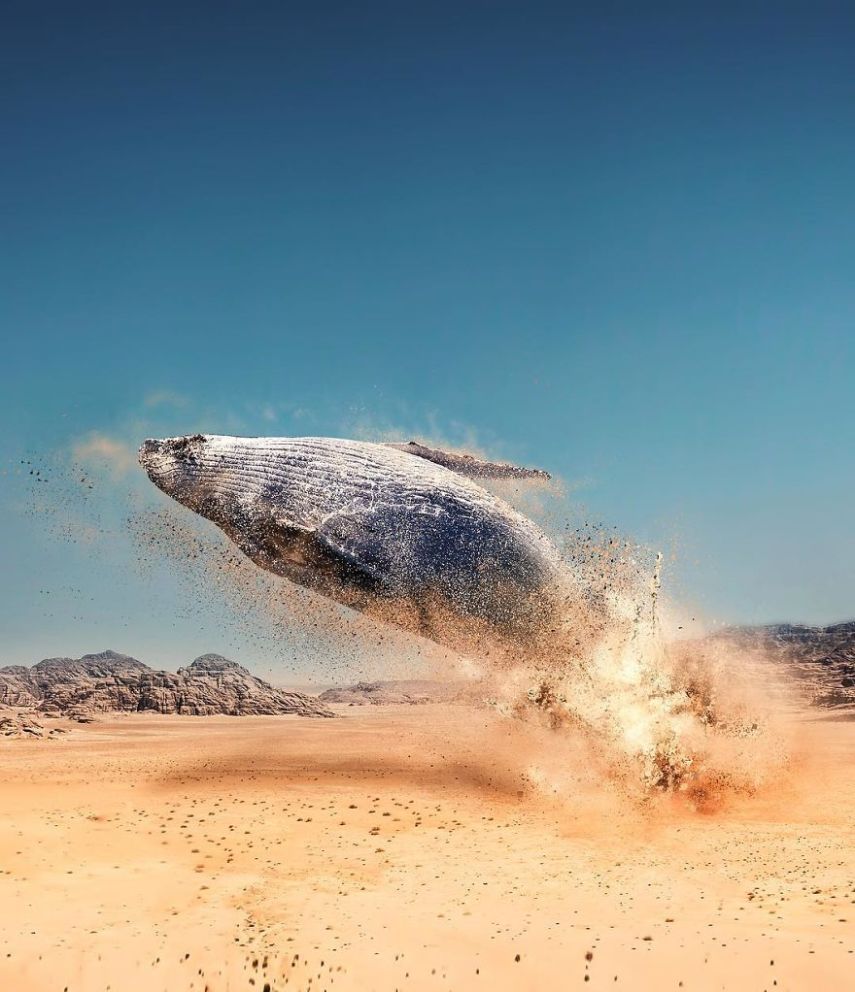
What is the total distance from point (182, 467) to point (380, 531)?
4424 mm

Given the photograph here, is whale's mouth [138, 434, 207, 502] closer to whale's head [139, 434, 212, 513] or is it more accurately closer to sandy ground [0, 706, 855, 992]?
whale's head [139, 434, 212, 513]

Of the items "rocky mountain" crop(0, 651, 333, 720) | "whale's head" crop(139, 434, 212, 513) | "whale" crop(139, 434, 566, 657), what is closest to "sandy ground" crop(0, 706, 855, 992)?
"whale" crop(139, 434, 566, 657)

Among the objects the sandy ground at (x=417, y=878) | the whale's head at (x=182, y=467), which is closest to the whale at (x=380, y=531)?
the whale's head at (x=182, y=467)

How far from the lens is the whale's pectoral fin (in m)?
15.9

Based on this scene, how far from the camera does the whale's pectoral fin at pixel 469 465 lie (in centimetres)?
1592

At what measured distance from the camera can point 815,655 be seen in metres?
56.3

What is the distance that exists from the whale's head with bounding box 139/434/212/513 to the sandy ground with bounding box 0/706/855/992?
672 centimetres

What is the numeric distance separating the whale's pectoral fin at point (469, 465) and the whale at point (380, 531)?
2.48 ft

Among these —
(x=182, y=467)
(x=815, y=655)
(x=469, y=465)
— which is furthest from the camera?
(x=815, y=655)

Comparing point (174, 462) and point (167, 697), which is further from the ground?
point (174, 462)

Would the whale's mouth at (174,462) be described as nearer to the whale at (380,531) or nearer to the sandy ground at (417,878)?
the whale at (380,531)

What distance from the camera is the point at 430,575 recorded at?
13.7m

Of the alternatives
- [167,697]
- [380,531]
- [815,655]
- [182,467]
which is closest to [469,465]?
[380,531]

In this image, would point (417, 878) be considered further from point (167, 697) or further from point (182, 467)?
point (167, 697)
